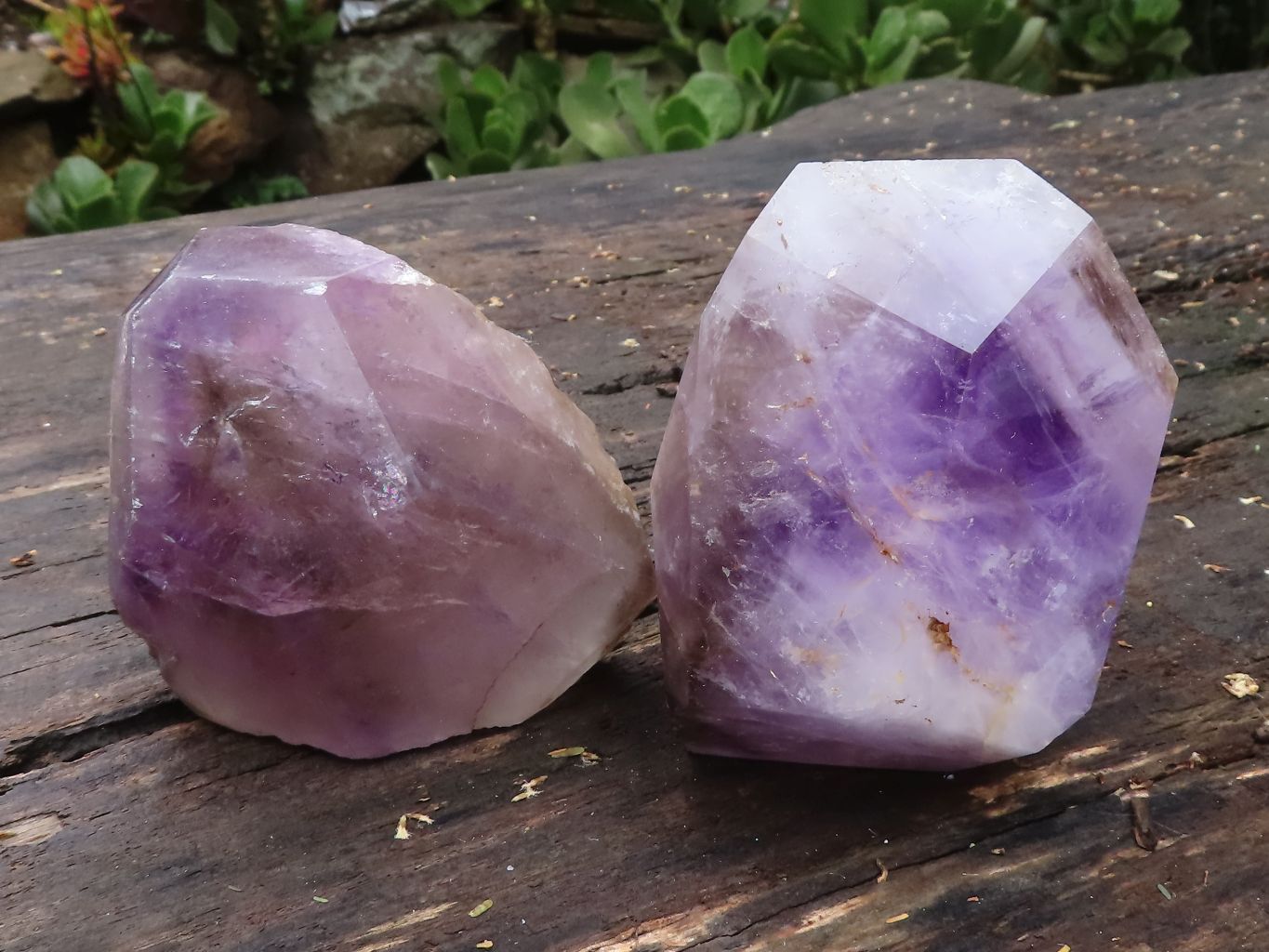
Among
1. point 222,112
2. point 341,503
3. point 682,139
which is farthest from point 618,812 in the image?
point 222,112

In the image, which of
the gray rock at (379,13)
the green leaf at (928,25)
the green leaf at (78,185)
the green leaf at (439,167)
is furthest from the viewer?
the gray rock at (379,13)

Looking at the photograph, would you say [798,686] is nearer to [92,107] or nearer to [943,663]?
[943,663]

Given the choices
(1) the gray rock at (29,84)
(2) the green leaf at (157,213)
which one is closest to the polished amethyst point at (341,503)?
(2) the green leaf at (157,213)

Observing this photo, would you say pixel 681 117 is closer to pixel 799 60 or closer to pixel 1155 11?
pixel 799 60

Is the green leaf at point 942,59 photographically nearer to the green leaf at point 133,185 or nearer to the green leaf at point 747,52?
the green leaf at point 747,52

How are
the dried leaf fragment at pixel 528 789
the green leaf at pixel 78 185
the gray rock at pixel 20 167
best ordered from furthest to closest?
the gray rock at pixel 20 167 → the green leaf at pixel 78 185 → the dried leaf fragment at pixel 528 789

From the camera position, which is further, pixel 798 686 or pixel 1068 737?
pixel 1068 737

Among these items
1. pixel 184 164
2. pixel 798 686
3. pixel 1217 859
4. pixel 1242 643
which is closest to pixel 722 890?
pixel 798 686

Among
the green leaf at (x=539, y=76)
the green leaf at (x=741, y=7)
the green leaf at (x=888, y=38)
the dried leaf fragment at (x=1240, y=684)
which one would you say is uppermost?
the green leaf at (x=741, y=7)
